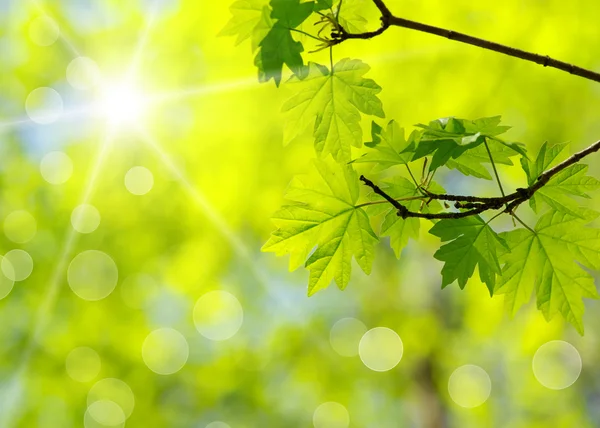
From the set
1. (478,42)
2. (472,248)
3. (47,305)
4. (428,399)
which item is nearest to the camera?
(478,42)

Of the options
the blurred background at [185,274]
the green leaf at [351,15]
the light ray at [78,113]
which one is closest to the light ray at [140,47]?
the blurred background at [185,274]

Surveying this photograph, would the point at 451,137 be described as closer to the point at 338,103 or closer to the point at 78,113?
the point at 338,103

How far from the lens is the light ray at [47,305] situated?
507cm

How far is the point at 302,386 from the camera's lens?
5699mm

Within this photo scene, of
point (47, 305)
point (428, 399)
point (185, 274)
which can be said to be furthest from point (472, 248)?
point (47, 305)

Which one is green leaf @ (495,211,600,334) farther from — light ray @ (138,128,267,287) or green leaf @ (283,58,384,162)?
light ray @ (138,128,267,287)

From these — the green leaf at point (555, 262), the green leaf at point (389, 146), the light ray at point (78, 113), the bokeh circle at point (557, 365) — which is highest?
the light ray at point (78, 113)

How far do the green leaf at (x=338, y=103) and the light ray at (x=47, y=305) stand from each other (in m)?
4.52

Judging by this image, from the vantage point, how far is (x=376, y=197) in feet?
3.23

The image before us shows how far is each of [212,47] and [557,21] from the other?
7.56 feet

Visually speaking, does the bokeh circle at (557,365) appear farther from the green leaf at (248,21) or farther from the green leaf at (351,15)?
the green leaf at (248,21)

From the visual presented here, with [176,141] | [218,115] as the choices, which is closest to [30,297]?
[176,141]

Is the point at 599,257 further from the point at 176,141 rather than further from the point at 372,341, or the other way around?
the point at 372,341

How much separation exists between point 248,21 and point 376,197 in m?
0.41
